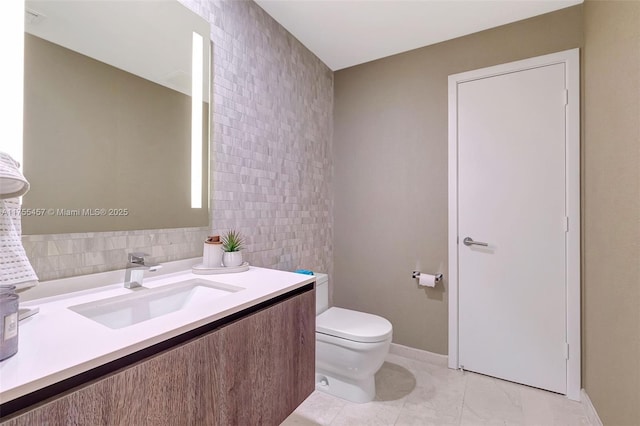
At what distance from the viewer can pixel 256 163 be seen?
1.79 metres

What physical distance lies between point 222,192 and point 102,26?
819mm

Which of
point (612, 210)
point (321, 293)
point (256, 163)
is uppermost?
point (256, 163)

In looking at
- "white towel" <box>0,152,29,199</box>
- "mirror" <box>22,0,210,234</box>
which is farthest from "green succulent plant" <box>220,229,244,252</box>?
"white towel" <box>0,152,29,199</box>

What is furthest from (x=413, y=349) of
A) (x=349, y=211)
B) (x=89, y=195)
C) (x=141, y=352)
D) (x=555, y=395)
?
(x=89, y=195)

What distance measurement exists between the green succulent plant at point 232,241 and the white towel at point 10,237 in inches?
28.6

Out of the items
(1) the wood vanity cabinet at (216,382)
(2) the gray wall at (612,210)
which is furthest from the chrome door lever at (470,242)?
(1) the wood vanity cabinet at (216,382)

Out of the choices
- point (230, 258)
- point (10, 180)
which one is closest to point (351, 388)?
point (230, 258)

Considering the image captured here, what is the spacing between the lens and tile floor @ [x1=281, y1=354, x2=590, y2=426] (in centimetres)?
161

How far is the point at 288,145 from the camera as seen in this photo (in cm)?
209

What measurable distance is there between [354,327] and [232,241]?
2.94 feet

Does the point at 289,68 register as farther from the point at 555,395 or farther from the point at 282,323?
the point at 555,395

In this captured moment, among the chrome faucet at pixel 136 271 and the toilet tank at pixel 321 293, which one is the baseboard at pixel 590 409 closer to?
the toilet tank at pixel 321 293

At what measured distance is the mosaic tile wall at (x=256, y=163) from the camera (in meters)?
1.14

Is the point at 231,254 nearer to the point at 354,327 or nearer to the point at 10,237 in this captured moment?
the point at 10,237
